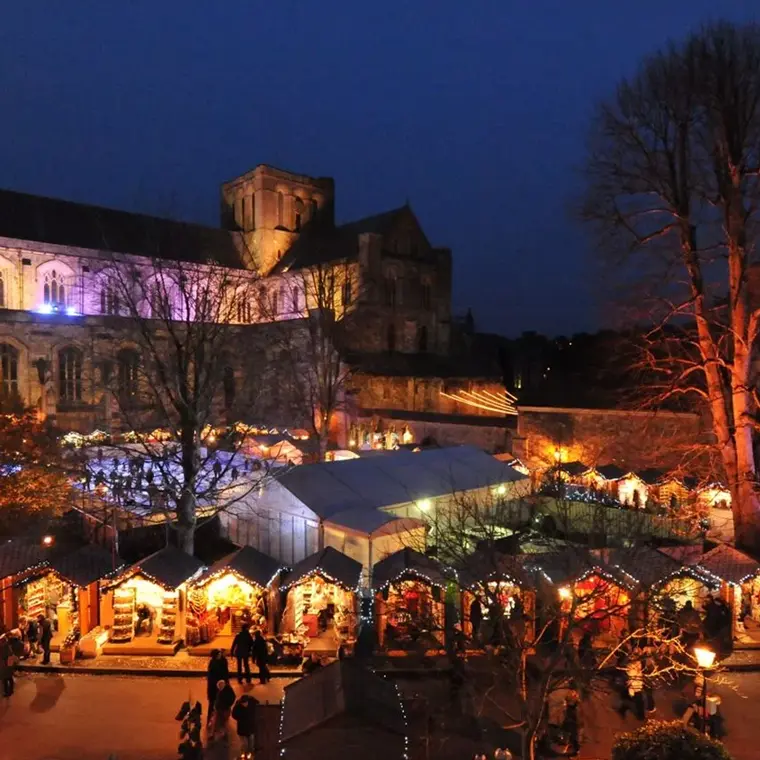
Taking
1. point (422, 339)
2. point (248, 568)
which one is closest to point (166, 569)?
point (248, 568)

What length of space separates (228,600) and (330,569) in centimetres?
223

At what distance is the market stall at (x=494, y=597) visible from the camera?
25.7 feet

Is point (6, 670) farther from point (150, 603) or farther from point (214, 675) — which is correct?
point (214, 675)

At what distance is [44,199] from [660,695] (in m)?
44.5

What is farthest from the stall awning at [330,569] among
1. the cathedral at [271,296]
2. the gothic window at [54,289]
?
the gothic window at [54,289]

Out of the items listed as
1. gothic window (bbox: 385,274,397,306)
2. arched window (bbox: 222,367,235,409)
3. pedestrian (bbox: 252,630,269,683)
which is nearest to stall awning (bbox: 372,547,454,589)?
pedestrian (bbox: 252,630,269,683)

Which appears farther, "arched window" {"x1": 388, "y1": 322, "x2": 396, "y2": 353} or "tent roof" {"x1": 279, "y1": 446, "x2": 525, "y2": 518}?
"arched window" {"x1": 388, "y1": 322, "x2": 396, "y2": 353}

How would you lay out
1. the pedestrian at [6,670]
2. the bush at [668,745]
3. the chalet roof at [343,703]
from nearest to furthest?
the chalet roof at [343,703] < the bush at [668,745] < the pedestrian at [6,670]

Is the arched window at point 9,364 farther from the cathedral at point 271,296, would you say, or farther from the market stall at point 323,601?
the market stall at point 323,601

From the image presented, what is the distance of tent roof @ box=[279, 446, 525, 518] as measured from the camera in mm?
15516

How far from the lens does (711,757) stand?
18.0 feet

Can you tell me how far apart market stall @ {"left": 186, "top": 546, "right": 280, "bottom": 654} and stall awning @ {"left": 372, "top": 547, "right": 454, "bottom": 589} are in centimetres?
215

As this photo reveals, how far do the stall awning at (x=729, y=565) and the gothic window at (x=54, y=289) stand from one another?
39228 millimetres

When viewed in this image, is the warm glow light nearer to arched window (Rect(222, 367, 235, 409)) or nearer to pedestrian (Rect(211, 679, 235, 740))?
pedestrian (Rect(211, 679, 235, 740))
